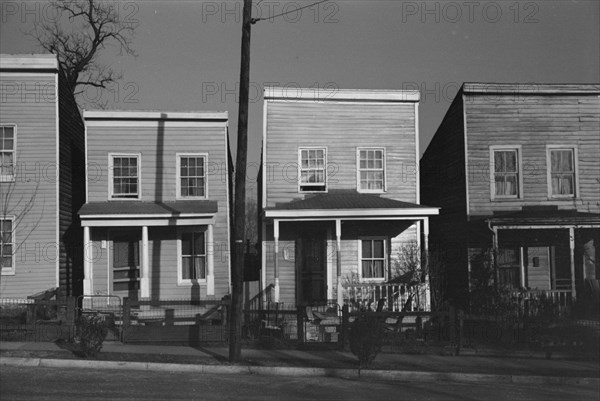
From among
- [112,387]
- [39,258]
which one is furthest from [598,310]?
[39,258]

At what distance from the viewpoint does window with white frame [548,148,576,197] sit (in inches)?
840

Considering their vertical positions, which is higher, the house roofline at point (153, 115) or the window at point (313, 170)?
the house roofline at point (153, 115)

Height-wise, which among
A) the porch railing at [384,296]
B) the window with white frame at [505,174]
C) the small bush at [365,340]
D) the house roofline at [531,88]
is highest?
the house roofline at [531,88]

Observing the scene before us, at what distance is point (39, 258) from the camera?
19938 millimetres

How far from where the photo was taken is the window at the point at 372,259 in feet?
70.4

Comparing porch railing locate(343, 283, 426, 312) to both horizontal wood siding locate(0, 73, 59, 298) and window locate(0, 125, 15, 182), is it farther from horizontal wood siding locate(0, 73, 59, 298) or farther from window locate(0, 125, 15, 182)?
window locate(0, 125, 15, 182)

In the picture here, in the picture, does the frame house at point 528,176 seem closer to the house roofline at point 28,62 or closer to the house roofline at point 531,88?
the house roofline at point 531,88

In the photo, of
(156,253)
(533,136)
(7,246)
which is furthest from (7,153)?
(533,136)

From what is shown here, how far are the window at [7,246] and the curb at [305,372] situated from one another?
7.32 meters

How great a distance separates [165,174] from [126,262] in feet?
9.86

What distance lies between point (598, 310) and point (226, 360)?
33.6 ft

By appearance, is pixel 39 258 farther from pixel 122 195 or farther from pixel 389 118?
pixel 389 118

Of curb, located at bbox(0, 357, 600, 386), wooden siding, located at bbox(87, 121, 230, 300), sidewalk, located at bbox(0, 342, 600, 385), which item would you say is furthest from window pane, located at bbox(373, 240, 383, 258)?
curb, located at bbox(0, 357, 600, 386)

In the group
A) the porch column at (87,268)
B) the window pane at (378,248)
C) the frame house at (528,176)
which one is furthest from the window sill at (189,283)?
the frame house at (528,176)
